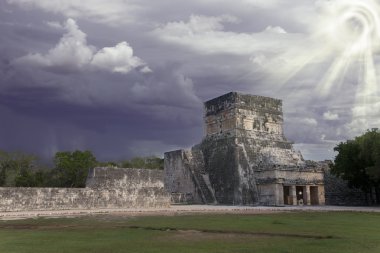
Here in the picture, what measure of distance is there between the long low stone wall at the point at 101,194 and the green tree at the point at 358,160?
12596 millimetres

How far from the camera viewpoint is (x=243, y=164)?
31.6 m

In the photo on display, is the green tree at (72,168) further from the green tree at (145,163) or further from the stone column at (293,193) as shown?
the stone column at (293,193)

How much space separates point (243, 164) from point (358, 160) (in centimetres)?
823

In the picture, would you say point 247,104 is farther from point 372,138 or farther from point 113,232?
point 113,232

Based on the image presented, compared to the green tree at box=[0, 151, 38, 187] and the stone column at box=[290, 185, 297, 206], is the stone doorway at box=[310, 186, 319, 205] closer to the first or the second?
the stone column at box=[290, 185, 297, 206]

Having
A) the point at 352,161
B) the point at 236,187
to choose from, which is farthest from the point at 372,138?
the point at 236,187

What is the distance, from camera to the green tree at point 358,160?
25.8 metres

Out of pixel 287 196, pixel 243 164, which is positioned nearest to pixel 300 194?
pixel 287 196

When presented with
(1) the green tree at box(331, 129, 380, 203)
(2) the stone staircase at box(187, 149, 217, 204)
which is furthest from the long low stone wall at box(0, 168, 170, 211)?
(1) the green tree at box(331, 129, 380, 203)

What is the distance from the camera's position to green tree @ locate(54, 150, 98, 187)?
133ft

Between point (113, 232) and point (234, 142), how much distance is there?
23270 millimetres

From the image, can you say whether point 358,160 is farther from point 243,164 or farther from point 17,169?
point 17,169

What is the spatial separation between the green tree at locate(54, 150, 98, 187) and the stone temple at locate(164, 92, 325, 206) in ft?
32.4

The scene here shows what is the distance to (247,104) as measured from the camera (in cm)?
3503
